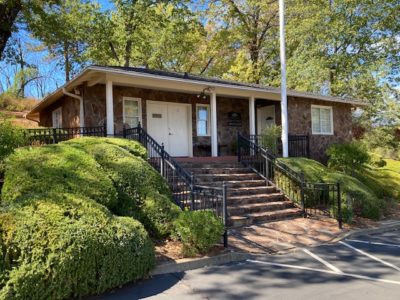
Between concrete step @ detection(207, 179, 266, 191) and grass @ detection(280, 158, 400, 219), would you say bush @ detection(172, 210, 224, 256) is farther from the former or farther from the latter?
grass @ detection(280, 158, 400, 219)

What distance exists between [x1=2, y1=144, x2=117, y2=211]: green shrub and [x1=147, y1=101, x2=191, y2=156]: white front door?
636 centimetres

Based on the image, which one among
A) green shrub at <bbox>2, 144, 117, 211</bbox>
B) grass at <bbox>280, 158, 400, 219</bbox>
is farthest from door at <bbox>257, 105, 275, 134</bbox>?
green shrub at <bbox>2, 144, 117, 211</bbox>

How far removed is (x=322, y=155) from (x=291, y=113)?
245 cm

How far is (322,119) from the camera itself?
1598 cm

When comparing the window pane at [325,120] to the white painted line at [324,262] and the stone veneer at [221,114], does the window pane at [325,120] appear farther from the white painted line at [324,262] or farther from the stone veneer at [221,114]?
the white painted line at [324,262]

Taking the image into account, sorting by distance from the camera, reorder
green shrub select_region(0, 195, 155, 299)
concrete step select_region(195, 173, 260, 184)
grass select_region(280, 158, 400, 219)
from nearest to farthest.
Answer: green shrub select_region(0, 195, 155, 299), grass select_region(280, 158, 400, 219), concrete step select_region(195, 173, 260, 184)

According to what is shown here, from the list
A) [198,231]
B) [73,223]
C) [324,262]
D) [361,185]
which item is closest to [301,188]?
[361,185]

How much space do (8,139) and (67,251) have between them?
3.59 m

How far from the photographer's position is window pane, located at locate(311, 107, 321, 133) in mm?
15523

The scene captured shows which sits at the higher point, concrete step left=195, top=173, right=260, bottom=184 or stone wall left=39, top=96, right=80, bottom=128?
stone wall left=39, top=96, right=80, bottom=128

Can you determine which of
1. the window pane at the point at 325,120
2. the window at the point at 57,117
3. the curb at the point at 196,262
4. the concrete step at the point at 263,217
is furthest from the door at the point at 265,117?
the curb at the point at 196,262

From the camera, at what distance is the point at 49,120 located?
16.6 meters

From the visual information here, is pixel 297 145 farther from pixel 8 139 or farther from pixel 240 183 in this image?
pixel 8 139

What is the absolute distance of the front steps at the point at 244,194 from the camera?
28.0 feet
